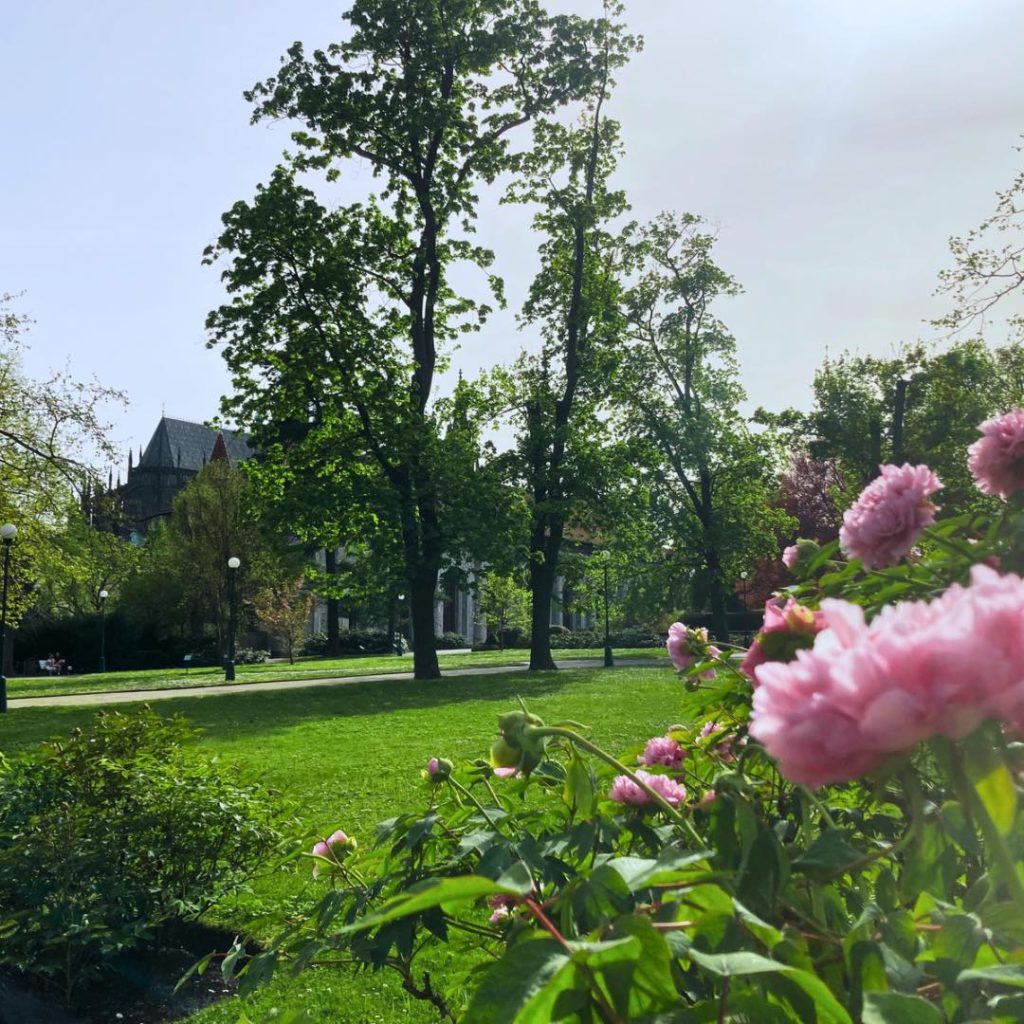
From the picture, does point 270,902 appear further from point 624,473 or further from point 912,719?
point 624,473

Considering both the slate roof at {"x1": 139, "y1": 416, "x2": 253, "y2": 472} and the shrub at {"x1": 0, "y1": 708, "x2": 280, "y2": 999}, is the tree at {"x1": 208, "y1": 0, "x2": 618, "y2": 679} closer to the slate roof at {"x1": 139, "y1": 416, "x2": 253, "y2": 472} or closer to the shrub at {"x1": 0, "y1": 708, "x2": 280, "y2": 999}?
the shrub at {"x1": 0, "y1": 708, "x2": 280, "y2": 999}

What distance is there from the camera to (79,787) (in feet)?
14.0

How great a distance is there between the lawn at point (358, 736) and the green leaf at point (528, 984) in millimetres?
2171

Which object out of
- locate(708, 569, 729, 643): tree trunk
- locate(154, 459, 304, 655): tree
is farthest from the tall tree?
locate(154, 459, 304, 655): tree

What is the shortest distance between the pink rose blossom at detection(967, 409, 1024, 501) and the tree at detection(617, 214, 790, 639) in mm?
27782

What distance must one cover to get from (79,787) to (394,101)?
62.5 feet

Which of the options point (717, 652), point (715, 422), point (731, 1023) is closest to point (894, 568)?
point (717, 652)

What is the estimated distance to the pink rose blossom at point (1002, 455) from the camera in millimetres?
1716

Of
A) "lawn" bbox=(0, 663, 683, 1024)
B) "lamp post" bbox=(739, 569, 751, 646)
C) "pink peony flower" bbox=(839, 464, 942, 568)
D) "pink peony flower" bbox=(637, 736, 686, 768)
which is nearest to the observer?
"pink peony flower" bbox=(839, 464, 942, 568)

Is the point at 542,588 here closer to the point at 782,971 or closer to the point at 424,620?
the point at 424,620

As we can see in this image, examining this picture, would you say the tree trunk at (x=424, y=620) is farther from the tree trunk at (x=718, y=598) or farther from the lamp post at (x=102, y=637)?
the lamp post at (x=102, y=637)

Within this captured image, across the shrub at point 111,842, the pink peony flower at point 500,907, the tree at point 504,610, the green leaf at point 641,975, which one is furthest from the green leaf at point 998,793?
the tree at point 504,610

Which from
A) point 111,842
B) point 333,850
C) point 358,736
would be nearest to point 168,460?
point 358,736

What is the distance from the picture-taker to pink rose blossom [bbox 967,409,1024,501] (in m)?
1.72
